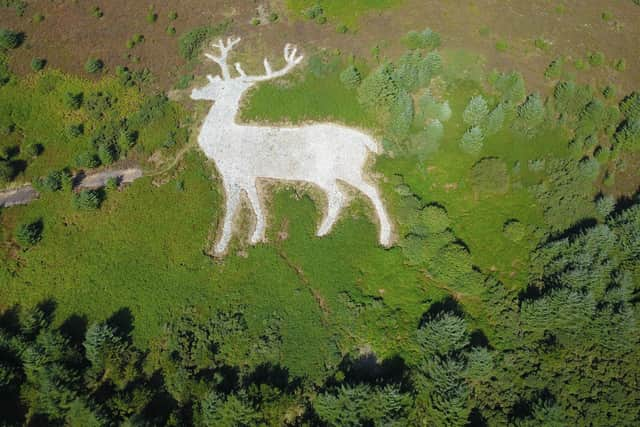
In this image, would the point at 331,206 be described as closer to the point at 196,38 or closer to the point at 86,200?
the point at 86,200

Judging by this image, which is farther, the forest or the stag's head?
the stag's head

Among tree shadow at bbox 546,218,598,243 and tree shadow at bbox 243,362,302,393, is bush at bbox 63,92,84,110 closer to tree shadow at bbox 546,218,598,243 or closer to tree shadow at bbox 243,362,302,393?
tree shadow at bbox 243,362,302,393

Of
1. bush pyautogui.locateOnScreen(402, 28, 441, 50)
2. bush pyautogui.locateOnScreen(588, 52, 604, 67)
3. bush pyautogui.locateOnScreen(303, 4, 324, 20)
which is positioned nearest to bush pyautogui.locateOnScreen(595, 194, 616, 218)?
bush pyautogui.locateOnScreen(588, 52, 604, 67)

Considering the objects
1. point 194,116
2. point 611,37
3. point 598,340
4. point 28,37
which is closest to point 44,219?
point 194,116

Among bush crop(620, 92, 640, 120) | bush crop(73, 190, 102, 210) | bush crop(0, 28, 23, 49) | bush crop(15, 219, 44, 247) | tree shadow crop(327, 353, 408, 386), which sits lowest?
tree shadow crop(327, 353, 408, 386)

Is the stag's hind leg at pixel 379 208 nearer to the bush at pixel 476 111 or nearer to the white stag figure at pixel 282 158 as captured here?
the white stag figure at pixel 282 158
